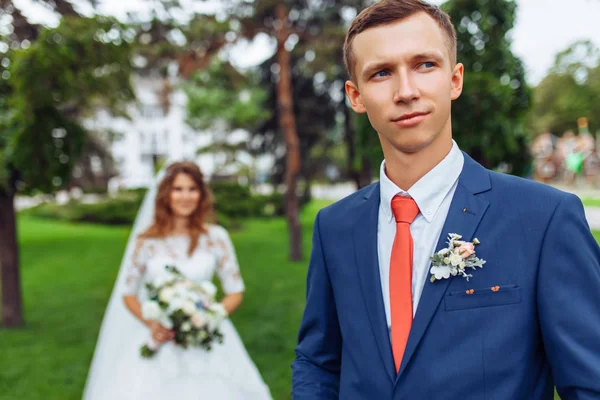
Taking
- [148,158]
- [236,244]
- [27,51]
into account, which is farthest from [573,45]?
[148,158]

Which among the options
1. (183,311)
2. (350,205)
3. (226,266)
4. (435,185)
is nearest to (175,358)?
(183,311)

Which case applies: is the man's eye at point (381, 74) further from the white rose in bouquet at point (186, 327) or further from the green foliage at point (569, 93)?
the green foliage at point (569, 93)

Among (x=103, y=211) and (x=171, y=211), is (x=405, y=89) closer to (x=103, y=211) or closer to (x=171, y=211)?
(x=171, y=211)

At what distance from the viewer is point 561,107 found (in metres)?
42.2

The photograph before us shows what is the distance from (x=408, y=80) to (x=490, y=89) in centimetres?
419

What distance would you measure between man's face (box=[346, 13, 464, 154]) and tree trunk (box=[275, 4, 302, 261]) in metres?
13.7

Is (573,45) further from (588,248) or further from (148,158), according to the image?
(148,158)

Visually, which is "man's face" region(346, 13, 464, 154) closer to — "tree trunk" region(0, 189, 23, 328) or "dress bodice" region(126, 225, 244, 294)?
"dress bodice" region(126, 225, 244, 294)

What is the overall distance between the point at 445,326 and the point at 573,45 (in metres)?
43.7

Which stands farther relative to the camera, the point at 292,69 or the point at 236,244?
the point at 292,69

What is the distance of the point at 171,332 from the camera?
473 cm

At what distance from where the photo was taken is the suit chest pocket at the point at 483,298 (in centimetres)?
158

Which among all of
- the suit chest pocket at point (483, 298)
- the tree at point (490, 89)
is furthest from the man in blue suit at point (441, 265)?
the tree at point (490, 89)

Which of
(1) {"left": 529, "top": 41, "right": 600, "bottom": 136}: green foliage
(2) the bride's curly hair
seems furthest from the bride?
(1) {"left": 529, "top": 41, "right": 600, "bottom": 136}: green foliage
